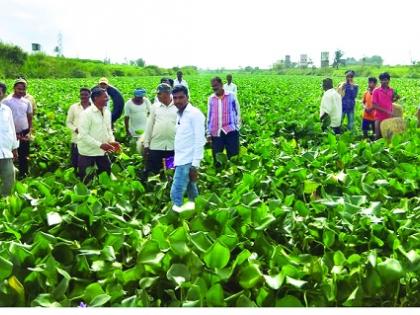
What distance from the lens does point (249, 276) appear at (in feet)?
9.61

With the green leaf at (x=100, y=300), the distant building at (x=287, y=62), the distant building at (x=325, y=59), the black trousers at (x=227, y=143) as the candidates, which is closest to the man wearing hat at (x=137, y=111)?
the black trousers at (x=227, y=143)

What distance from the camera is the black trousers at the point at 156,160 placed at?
20.5ft

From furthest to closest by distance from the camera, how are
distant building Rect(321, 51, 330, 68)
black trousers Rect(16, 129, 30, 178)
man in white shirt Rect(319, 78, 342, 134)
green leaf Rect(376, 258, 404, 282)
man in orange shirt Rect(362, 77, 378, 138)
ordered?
distant building Rect(321, 51, 330, 68) → man in orange shirt Rect(362, 77, 378, 138) → man in white shirt Rect(319, 78, 342, 134) → black trousers Rect(16, 129, 30, 178) → green leaf Rect(376, 258, 404, 282)

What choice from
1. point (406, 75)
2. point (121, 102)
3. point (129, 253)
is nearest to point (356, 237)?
point (129, 253)

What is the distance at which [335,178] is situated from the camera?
5293 mm

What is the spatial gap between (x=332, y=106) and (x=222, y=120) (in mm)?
2493

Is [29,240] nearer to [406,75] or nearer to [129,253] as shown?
[129,253]

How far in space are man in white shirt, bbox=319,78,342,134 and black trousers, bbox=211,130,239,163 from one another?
6.74 ft

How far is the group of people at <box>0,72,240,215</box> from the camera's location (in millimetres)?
5078

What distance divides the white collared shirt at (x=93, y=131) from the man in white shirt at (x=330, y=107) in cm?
393

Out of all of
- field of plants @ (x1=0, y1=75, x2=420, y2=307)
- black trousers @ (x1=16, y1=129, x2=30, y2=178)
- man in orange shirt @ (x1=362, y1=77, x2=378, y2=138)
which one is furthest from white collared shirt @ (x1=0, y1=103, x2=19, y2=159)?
man in orange shirt @ (x1=362, y1=77, x2=378, y2=138)

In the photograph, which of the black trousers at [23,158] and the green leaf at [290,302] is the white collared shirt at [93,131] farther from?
the green leaf at [290,302]

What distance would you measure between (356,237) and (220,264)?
1.08m

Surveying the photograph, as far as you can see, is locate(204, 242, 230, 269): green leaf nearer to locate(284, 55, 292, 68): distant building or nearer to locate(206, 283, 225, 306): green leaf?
locate(206, 283, 225, 306): green leaf
